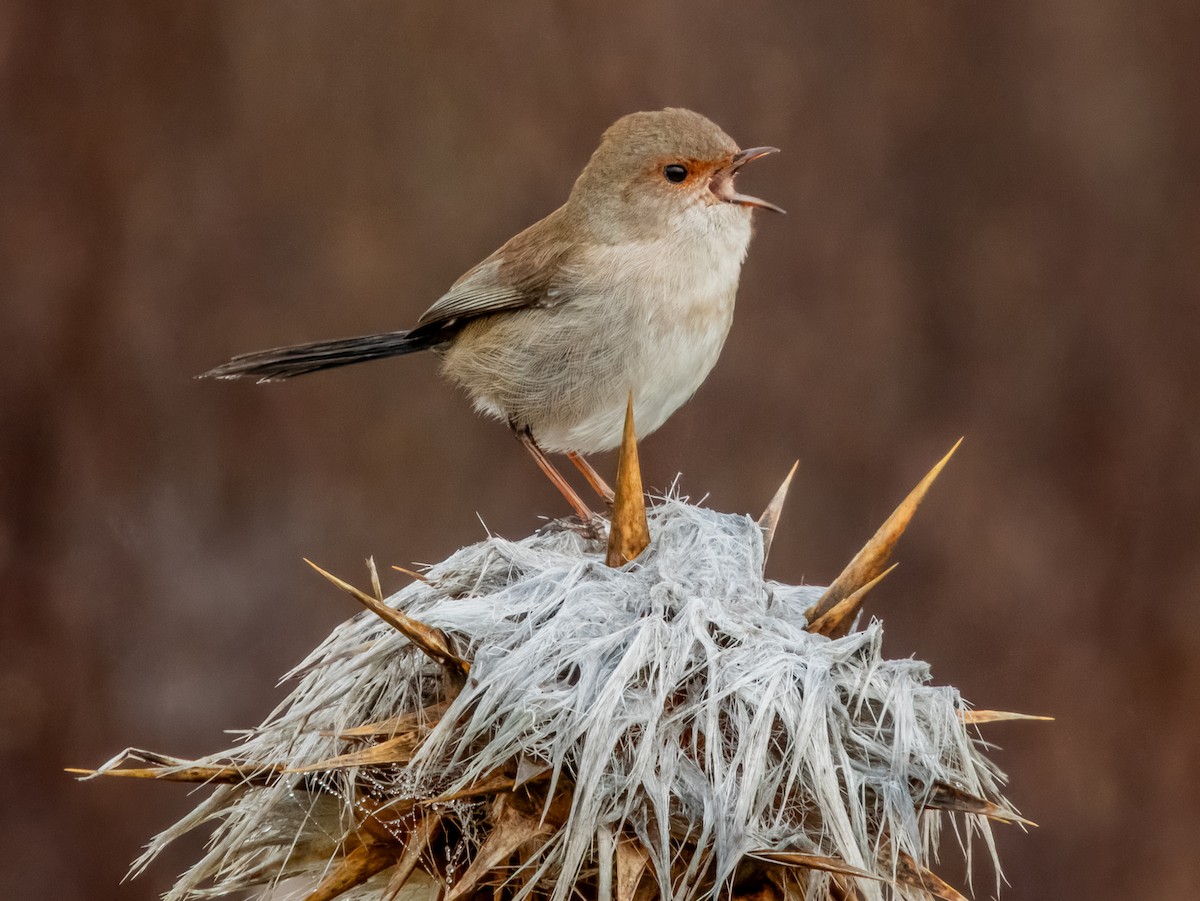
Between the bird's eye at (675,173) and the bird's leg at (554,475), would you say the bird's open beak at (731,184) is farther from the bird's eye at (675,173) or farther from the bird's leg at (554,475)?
the bird's leg at (554,475)

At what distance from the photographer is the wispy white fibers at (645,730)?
159 cm

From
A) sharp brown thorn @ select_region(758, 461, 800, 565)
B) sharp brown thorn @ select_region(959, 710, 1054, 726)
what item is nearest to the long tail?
sharp brown thorn @ select_region(758, 461, 800, 565)

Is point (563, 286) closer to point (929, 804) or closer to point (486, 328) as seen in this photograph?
point (486, 328)

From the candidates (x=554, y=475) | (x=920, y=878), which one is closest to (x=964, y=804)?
(x=920, y=878)

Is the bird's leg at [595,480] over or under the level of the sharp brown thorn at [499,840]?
under

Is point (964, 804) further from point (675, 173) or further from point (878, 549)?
point (675, 173)

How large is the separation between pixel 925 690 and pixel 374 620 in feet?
2.76

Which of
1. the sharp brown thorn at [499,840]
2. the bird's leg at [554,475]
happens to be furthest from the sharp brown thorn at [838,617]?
the bird's leg at [554,475]

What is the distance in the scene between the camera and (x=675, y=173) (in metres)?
2.58

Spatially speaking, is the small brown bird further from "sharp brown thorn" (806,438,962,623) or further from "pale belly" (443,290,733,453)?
"sharp brown thorn" (806,438,962,623)

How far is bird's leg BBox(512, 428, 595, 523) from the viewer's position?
247cm

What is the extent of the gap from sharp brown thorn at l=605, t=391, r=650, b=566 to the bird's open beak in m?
0.84

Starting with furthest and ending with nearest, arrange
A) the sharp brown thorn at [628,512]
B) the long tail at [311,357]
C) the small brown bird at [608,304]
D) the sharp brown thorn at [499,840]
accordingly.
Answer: the long tail at [311,357], the small brown bird at [608,304], the sharp brown thorn at [628,512], the sharp brown thorn at [499,840]

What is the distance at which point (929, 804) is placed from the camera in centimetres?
167
